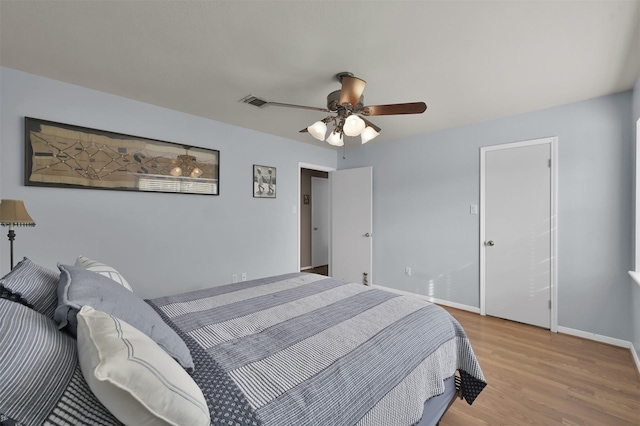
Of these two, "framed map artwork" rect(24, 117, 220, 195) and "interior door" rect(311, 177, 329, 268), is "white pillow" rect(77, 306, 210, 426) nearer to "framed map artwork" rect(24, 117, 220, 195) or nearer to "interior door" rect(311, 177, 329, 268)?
"framed map artwork" rect(24, 117, 220, 195)

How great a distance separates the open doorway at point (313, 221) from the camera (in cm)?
623

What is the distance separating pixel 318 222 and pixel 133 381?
5919 millimetres

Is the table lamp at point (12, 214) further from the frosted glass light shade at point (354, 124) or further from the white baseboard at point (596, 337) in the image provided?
the white baseboard at point (596, 337)

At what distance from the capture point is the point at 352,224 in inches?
190

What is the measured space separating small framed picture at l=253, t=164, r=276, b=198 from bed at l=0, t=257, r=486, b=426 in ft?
6.79

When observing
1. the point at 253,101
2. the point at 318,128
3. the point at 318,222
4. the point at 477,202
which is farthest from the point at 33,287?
the point at 318,222

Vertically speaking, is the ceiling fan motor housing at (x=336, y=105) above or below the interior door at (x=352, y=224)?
above

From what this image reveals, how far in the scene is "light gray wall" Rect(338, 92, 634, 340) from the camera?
108 inches

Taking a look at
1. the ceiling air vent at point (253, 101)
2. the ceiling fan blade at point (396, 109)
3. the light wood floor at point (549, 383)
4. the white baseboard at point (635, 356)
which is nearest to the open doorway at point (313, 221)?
the ceiling air vent at point (253, 101)

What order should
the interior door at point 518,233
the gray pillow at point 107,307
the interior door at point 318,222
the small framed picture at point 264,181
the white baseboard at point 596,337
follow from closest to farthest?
Answer: 1. the gray pillow at point 107,307
2. the white baseboard at point 596,337
3. the interior door at point 518,233
4. the small framed picture at point 264,181
5. the interior door at point 318,222

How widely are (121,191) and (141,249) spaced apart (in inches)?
24.2

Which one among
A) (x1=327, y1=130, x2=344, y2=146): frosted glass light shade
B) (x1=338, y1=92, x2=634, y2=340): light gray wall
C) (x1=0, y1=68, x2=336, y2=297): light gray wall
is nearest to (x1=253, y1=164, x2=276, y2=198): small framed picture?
(x1=0, y1=68, x2=336, y2=297): light gray wall

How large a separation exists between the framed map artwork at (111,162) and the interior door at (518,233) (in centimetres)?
343

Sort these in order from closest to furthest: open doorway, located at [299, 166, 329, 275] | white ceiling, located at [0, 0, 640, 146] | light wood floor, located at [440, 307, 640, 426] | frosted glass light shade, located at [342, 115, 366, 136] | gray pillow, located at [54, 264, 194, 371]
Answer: gray pillow, located at [54, 264, 194, 371], white ceiling, located at [0, 0, 640, 146], light wood floor, located at [440, 307, 640, 426], frosted glass light shade, located at [342, 115, 366, 136], open doorway, located at [299, 166, 329, 275]
